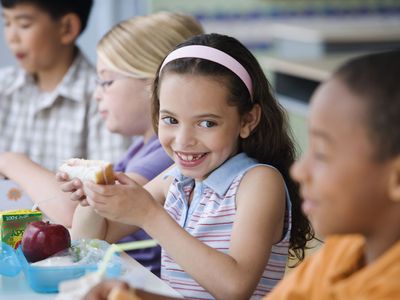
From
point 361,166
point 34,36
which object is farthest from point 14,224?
point 34,36

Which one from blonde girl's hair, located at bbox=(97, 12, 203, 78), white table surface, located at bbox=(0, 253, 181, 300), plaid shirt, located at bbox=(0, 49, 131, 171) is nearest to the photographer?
white table surface, located at bbox=(0, 253, 181, 300)

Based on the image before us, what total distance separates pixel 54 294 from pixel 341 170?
2.17ft

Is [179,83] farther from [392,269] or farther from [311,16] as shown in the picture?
[311,16]

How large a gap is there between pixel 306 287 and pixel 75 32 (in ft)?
6.81

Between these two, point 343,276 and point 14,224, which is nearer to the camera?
point 343,276

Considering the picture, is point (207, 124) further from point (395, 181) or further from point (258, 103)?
point (395, 181)

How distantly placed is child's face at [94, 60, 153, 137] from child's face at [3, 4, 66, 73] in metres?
0.76

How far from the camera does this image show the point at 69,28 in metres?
3.11

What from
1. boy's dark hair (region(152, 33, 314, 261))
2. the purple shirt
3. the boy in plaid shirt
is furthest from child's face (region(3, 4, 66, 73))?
boy's dark hair (region(152, 33, 314, 261))

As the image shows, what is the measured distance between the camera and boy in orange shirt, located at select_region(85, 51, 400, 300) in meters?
1.05

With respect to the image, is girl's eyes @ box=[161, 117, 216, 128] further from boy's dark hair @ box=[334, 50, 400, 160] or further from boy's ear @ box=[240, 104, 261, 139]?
boy's dark hair @ box=[334, 50, 400, 160]

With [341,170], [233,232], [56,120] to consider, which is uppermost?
[341,170]

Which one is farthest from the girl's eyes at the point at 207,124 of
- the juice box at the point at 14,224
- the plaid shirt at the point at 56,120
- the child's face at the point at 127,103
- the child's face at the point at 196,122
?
the plaid shirt at the point at 56,120

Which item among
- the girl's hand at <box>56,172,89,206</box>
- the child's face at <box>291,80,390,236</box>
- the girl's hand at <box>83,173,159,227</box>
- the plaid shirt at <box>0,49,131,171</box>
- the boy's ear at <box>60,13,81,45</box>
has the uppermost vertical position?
the child's face at <box>291,80,390,236</box>
